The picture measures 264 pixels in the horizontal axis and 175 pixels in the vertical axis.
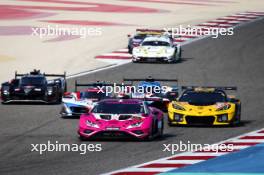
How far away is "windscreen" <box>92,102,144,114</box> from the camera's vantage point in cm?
1872

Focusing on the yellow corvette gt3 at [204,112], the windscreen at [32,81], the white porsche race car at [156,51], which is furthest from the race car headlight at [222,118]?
the white porsche race car at [156,51]

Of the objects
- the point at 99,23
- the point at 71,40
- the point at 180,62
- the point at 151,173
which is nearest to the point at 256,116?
the point at 151,173

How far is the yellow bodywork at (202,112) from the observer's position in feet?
70.2

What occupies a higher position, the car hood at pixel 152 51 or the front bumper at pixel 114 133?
the car hood at pixel 152 51

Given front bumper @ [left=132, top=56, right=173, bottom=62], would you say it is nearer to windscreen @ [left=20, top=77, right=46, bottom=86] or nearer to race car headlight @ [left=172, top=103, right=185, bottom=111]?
windscreen @ [left=20, top=77, right=46, bottom=86]

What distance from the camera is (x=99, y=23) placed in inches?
1976

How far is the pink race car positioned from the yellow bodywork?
8.80 ft

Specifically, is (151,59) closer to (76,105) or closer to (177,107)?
(76,105)

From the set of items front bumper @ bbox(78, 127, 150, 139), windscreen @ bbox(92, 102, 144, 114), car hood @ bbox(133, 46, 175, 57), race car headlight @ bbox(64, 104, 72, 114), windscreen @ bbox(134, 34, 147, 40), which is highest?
windscreen @ bbox(134, 34, 147, 40)

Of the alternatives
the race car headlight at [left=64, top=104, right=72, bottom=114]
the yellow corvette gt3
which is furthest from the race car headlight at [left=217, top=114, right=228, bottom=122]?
the race car headlight at [left=64, top=104, right=72, bottom=114]

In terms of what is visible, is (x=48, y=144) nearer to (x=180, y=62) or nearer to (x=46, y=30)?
(x=180, y=62)

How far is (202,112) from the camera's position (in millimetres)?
21422

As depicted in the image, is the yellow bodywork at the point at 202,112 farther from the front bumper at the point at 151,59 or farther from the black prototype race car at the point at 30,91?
the front bumper at the point at 151,59

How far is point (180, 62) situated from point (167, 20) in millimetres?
11735
